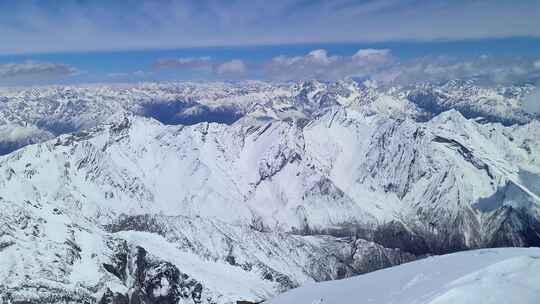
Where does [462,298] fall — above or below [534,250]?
above

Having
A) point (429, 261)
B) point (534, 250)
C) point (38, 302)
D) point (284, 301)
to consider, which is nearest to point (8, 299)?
point (38, 302)

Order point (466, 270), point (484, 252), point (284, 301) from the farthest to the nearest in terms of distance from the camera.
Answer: point (284, 301) → point (484, 252) → point (466, 270)

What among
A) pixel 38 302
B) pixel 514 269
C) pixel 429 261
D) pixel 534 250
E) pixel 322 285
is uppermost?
pixel 514 269

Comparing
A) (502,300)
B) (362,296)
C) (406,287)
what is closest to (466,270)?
(406,287)

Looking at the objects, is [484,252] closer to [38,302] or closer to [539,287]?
[539,287]

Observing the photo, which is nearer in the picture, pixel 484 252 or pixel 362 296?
pixel 362 296

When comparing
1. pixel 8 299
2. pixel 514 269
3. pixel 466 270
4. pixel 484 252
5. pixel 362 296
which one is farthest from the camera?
pixel 8 299
